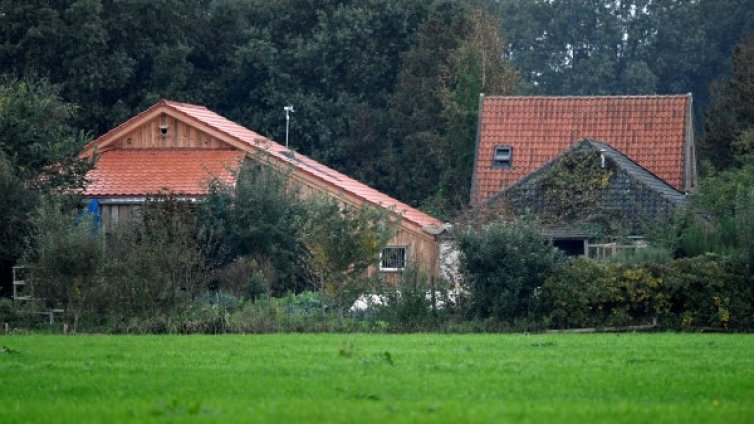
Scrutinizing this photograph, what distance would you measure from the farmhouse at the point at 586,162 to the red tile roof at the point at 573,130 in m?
0.04

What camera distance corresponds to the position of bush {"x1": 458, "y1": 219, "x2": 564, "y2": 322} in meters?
29.1

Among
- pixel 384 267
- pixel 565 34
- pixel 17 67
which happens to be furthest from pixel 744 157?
pixel 565 34

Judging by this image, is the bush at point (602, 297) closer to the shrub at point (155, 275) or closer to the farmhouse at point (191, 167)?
the shrub at point (155, 275)

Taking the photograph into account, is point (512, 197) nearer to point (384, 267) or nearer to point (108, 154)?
point (384, 267)

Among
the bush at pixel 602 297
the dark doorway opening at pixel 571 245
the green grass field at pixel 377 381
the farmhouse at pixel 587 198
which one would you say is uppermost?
the farmhouse at pixel 587 198

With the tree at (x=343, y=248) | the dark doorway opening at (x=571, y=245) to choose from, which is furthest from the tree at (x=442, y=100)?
the tree at (x=343, y=248)

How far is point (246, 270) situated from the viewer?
110 feet

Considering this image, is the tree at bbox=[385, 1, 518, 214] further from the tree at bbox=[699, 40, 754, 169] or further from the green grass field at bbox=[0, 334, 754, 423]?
the green grass field at bbox=[0, 334, 754, 423]

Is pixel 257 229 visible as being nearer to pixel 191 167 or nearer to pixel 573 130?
pixel 191 167

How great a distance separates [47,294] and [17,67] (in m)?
27.9

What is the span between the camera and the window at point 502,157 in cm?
4772

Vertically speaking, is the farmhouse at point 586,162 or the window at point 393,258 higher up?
the farmhouse at point 586,162

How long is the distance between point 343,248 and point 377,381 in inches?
522

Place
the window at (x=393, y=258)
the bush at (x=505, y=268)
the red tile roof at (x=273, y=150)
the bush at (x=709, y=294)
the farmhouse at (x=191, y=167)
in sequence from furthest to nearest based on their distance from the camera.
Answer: the red tile roof at (x=273, y=150), the farmhouse at (x=191, y=167), the window at (x=393, y=258), the bush at (x=505, y=268), the bush at (x=709, y=294)
